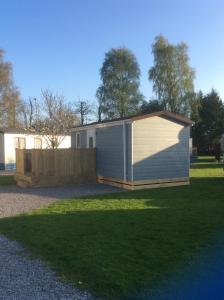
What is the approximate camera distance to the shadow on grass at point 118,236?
4.00 m

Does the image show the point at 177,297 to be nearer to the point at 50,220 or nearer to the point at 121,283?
the point at 121,283

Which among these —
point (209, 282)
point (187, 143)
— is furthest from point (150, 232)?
point (187, 143)

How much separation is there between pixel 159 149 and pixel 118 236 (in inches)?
299

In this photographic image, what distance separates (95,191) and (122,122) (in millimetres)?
2757

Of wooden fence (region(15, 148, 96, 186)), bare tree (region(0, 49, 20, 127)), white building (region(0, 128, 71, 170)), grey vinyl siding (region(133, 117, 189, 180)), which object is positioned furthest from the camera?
bare tree (region(0, 49, 20, 127))

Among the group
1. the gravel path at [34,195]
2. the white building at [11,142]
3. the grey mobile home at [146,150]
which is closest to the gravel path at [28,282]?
the gravel path at [34,195]

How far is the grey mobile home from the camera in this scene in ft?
40.9

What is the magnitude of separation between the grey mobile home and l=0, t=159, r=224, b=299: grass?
3.05 metres

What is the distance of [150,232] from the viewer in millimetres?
5938

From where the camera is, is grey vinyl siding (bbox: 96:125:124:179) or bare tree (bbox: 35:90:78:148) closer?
grey vinyl siding (bbox: 96:125:124:179)

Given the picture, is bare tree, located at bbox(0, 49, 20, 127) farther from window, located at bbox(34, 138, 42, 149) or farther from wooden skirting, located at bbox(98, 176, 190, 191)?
wooden skirting, located at bbox(98, 176, 190, 191)

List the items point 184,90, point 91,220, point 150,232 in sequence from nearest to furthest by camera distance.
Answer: point 150,232, point 91,220, point 184,90

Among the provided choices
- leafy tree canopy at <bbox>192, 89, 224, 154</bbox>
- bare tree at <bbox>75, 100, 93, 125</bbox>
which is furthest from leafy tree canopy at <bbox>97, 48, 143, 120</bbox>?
bare tree at <bbox>75, 100, 93, 125</bbox>

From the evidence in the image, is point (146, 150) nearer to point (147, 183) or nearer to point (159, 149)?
point (159, 149)
